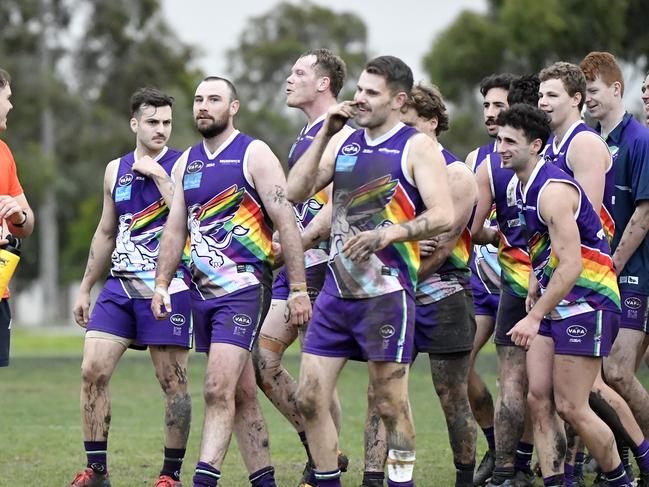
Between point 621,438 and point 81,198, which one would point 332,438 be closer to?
point 621,438

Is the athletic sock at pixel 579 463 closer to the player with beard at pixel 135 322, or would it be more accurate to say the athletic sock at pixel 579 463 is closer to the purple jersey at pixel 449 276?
the purple jersey at pixel 449 276

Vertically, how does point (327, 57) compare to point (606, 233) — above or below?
above

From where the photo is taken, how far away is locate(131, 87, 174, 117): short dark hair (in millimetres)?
9094

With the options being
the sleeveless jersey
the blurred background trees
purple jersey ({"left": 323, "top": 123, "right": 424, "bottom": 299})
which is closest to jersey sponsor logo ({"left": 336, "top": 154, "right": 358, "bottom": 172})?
purple jersey ({"left": 323, "top": 123, "right": 424, "bottom": 299})

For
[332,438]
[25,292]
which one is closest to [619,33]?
[332,438]

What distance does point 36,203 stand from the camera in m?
47.8

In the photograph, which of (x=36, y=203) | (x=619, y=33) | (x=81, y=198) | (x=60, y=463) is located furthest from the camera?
(x=81, y=198)

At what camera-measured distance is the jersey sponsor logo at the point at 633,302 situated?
877 centimetres

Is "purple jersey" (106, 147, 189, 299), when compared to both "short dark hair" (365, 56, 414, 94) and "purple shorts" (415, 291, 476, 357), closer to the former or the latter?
"purple shorts" (415, 291, 476, 357)

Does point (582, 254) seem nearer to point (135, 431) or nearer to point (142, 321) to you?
point (142, 321)

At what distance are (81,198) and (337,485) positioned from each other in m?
45.8

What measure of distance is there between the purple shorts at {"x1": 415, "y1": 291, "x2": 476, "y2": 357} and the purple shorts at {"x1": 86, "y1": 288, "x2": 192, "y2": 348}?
163cm

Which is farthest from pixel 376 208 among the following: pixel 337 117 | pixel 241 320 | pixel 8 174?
pixel 8 174

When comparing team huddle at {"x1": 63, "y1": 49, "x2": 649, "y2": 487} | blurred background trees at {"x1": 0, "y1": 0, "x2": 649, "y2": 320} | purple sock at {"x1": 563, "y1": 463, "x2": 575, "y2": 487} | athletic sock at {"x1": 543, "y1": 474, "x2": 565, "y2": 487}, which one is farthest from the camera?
blurred background trees at {"x1": 0, "y1": 0, "x2": 649, "y2": 320}
